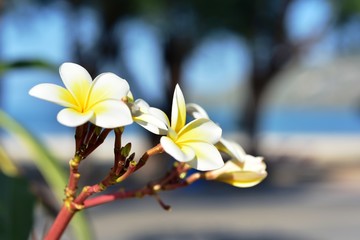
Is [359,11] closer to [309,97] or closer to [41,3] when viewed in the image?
[41,3]

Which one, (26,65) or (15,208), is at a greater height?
(26,65)

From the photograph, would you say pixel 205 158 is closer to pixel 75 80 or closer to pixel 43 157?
pixel 75 80

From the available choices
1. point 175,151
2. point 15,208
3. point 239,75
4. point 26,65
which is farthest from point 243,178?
point 239,75

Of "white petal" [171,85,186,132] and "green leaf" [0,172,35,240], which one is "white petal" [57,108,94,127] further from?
"green leaf" [0,172,35,240]

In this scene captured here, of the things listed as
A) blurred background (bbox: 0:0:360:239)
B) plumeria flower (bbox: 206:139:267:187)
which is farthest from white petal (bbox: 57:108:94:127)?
blurred background (bbox: 0:0:360:239)

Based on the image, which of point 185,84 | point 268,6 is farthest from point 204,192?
point 268,6

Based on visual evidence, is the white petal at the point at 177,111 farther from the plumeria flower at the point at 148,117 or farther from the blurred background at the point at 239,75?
the blurred background at the point at 239,75

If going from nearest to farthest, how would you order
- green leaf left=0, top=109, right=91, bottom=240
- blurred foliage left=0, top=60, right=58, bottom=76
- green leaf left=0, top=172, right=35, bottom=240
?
green leaf left=0, top=172, right=35, bottom=240 < green leaf left=0, top=109, right=91, bottom=240 < blurred foliage left=0, top=60, right=58, bottom=76
